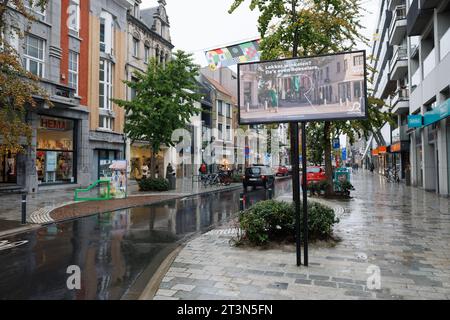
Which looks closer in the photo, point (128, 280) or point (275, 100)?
point (128, 280)

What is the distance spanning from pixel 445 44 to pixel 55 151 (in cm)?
2244

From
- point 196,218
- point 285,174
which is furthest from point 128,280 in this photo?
point 285,174

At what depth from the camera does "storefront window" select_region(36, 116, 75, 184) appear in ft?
65.4

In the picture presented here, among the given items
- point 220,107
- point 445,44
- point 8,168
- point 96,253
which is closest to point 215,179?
point 8,168

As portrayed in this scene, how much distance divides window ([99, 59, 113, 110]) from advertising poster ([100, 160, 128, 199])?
9231 millimetres

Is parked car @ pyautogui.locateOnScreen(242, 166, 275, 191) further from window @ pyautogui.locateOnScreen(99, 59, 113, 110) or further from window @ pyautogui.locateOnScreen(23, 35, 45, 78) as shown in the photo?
window @ pyautogui.locateOnScreen(23, 35, 45, 78)

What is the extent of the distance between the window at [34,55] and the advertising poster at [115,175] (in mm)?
7292

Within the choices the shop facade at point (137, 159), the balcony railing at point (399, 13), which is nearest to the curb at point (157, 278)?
the shop facade at point (137, 159)

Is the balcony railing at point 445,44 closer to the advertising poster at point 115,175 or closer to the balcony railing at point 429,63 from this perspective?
the balcony railing at point 429,63

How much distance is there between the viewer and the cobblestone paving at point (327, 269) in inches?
175

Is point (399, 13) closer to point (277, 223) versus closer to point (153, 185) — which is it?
point (153, 185)

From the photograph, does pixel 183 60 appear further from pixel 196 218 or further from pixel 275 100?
pixel 275 100

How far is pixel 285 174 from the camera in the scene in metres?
44.5

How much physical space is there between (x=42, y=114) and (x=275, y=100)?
18182 millimetres
